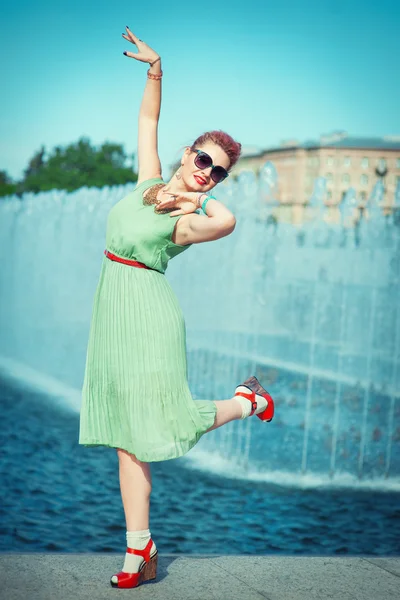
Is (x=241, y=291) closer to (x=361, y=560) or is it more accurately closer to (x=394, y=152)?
(x=361, y=560)

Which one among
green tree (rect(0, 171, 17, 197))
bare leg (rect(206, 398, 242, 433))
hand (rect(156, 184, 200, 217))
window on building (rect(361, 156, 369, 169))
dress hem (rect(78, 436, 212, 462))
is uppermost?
window on building (rect(361, 156, 369, 169))

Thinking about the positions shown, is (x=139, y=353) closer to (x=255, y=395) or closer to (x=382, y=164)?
(x=255, y=395)

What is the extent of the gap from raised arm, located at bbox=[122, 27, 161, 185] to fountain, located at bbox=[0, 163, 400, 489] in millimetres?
4767

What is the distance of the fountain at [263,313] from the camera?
8.57m

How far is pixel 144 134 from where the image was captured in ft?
10.4

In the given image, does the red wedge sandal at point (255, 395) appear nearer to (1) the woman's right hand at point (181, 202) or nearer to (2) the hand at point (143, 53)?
(1) the woman's right hand at point (181, 202)

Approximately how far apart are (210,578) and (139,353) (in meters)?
0.83

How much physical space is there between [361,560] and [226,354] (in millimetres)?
8055

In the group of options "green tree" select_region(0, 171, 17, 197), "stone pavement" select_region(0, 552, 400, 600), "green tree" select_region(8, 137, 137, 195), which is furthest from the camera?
"green tree" select_region(8, 137, 137, 195)

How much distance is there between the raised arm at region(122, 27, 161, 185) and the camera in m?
3.16

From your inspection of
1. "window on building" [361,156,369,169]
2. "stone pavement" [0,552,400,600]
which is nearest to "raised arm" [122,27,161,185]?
"stone pavement" [0,552,400,600]

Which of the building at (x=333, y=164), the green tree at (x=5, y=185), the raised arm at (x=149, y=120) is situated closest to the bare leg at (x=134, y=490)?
the raised arm at (x=149, y=120)

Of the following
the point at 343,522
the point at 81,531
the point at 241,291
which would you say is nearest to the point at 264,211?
the point at 241,291

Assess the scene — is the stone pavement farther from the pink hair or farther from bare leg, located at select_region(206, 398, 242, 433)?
the pink hair
